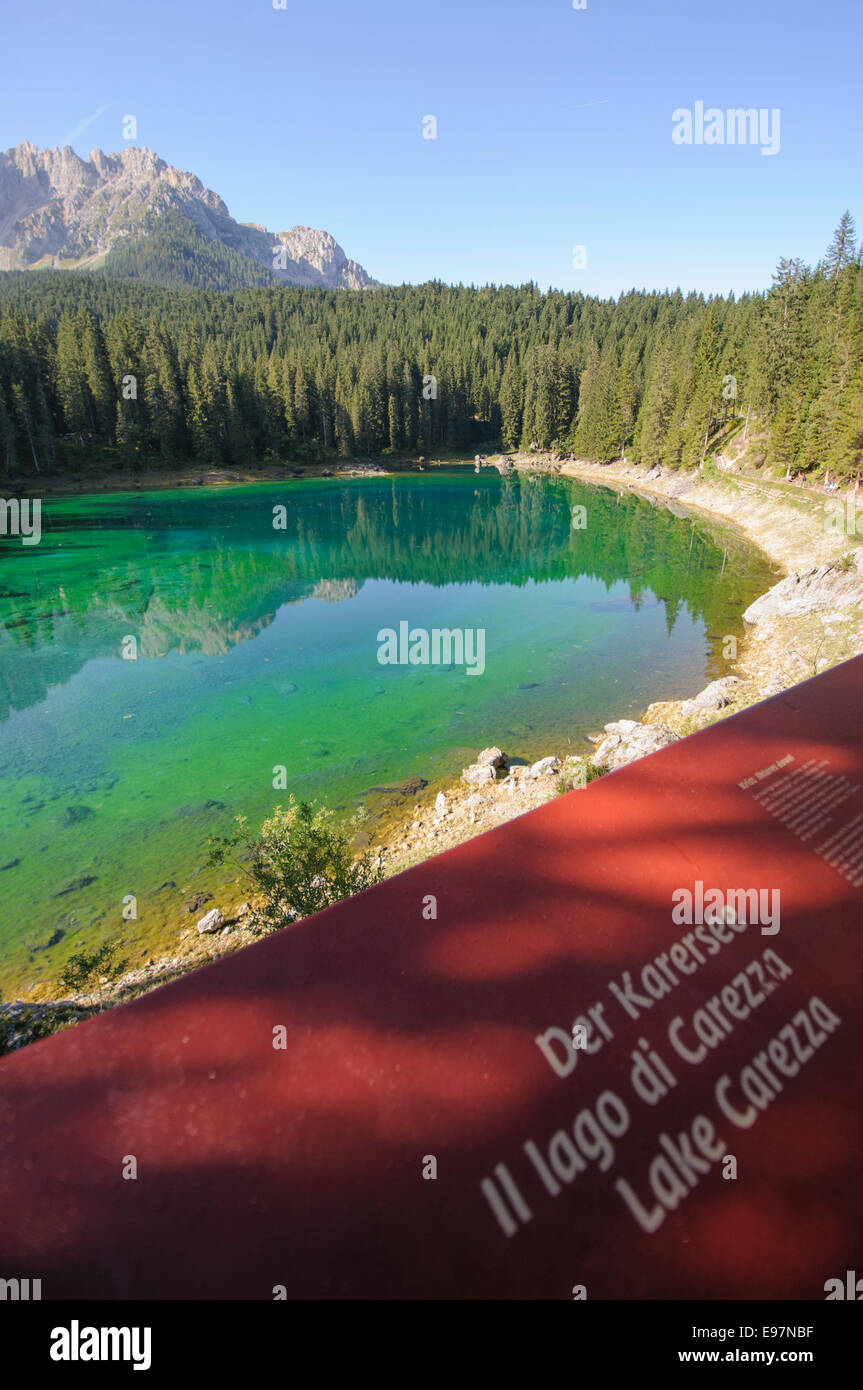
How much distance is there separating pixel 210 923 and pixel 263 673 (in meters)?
12.9

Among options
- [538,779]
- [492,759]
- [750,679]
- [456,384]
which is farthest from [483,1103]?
[456,384]

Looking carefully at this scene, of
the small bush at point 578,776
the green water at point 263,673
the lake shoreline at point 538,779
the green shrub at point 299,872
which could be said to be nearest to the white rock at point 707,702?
the lake shoreline at point 538,779

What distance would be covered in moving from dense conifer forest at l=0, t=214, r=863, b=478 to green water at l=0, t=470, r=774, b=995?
1545cm

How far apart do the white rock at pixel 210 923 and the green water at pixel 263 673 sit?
2.04 feet

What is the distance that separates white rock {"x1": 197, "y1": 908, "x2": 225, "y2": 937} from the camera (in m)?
10.4

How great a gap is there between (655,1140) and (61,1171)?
1421 millimetres

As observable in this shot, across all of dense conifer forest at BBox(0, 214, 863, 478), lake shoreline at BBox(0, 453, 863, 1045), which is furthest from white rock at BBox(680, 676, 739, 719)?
dense conifer forest at BBox(0, 214, 863, 478)

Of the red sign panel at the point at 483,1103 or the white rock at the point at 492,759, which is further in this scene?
the white rock at the point at 492,759

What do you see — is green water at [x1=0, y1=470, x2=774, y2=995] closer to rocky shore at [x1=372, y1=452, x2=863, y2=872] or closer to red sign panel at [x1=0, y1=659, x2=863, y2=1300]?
rocky shore at [x1=372, y1=452, x2=863, y2=872]

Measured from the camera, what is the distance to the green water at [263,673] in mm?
13109

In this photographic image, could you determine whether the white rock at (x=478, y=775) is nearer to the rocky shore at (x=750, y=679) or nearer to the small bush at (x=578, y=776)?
the rocky shore at (x=750, y=679)

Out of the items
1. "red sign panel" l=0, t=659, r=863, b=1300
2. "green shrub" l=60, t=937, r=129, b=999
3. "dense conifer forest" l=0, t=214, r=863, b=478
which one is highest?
"dense conifer forest" l=0, t=214, r=863, b=478
